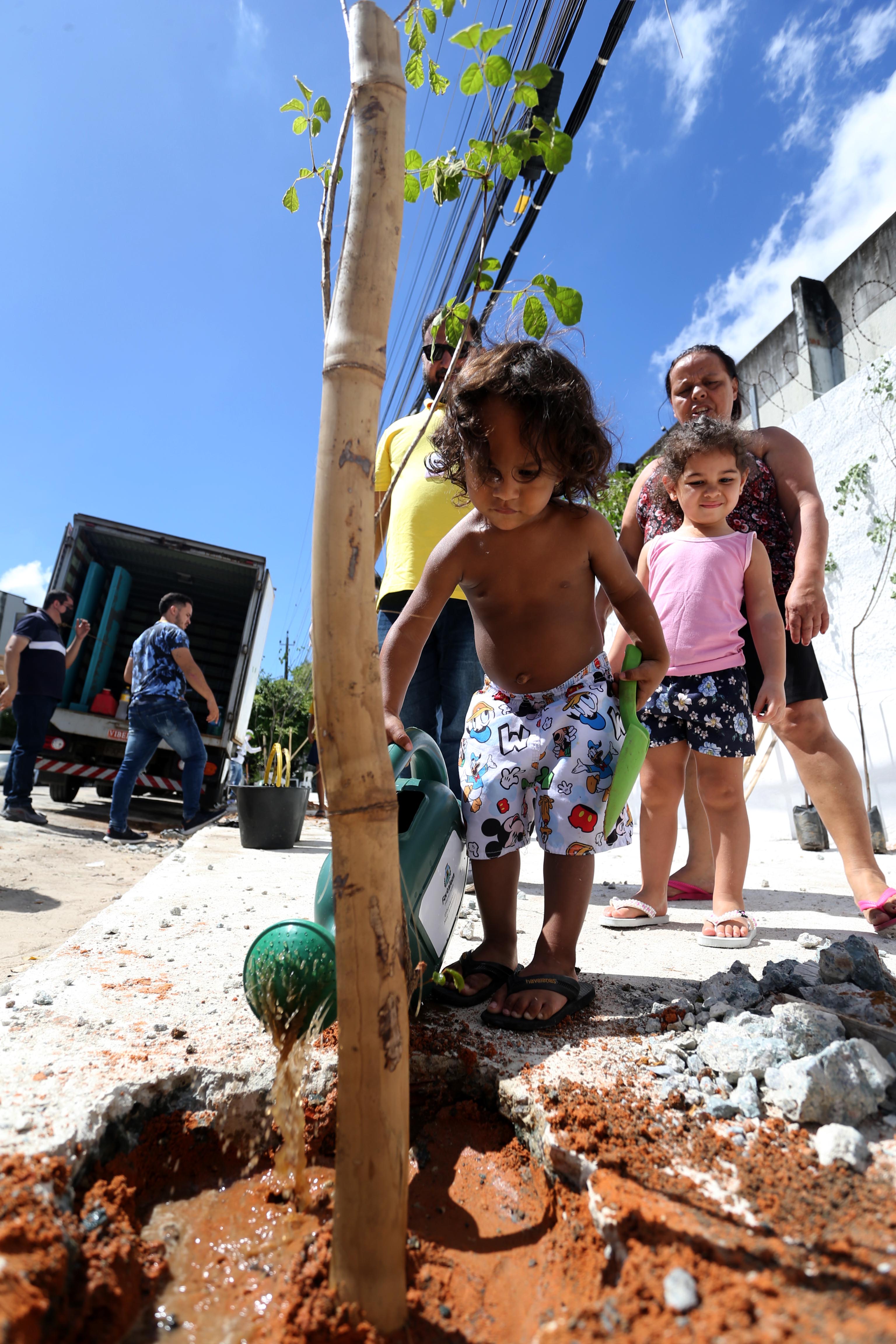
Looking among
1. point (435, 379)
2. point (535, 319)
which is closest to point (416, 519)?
point (435, 379)

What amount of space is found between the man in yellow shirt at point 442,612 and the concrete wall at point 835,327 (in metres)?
6.55

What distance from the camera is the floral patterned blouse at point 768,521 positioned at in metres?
2.65

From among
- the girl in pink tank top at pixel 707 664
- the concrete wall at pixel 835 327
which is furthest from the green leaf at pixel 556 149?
the concrete wall at pixel 835 327

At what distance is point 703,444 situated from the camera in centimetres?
248

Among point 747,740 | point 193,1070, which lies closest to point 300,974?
point 193,1070

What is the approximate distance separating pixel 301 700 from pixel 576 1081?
100ft

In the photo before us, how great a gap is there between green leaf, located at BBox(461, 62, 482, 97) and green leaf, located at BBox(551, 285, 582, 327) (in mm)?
342

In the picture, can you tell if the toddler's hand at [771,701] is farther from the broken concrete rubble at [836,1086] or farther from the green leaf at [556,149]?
the green leaf at [556,149]

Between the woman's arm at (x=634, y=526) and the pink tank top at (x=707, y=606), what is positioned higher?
the woman's arm at (x=634, y=526)

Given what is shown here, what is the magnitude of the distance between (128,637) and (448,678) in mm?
6840

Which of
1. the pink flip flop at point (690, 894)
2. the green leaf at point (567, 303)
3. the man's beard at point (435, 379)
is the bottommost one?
the pink flip flop at point (690, 894)

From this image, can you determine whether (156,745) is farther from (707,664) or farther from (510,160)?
(510,160)

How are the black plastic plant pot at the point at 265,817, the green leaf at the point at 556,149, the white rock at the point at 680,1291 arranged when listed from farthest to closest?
the black plastic plant pot at the point at 265,817 → the green leaf at the point at 556,149 → the white rock at the point at 680,1291

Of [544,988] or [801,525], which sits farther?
[801,525]
